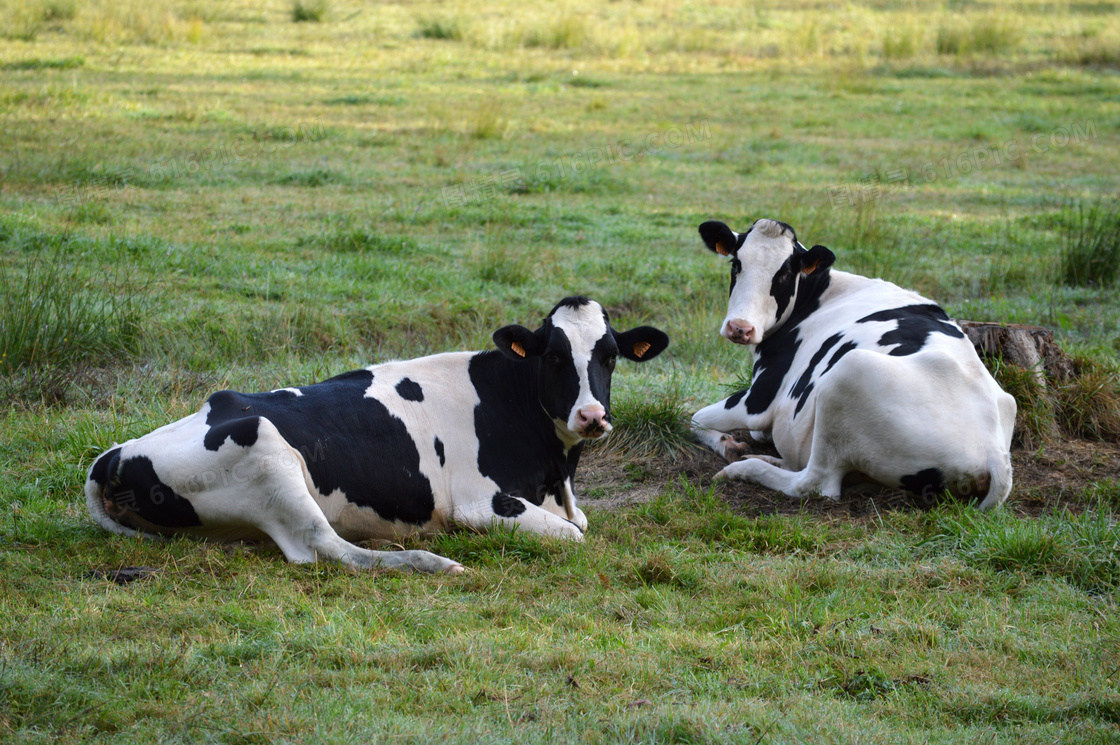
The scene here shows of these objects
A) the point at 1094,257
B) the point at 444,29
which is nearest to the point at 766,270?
the point at 1094,257

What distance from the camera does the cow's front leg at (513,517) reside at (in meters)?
5.52

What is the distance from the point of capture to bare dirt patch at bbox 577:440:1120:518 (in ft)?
20.1

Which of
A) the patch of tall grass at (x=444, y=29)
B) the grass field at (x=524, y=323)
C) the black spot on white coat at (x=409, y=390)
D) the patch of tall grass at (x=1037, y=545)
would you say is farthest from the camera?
the patch of tall grass at (x=444, y=29)

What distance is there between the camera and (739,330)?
22.9ft

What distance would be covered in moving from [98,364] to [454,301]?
3184 mm

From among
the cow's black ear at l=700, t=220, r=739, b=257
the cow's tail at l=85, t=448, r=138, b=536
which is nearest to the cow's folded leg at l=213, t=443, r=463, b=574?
the cow's tail at l=85, t=448, r=138, b=536

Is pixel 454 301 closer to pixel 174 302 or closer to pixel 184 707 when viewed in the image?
pixel 174 302

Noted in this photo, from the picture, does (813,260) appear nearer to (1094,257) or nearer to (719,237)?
(719,237)

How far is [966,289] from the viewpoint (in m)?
11.7


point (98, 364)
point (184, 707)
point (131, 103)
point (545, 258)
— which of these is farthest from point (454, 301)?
point (131, 103)

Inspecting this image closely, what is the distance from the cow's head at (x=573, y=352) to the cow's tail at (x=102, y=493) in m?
1.91

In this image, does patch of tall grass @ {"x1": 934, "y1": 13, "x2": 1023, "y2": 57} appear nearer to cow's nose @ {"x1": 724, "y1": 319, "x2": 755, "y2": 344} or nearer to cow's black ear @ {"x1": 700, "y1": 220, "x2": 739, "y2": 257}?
cow's black ear @ {"x1": 700, "y1": 220, "x2": 739, "y2": 257}

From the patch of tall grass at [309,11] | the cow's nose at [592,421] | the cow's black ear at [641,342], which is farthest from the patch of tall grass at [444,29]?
the cow's nose at [592,421]

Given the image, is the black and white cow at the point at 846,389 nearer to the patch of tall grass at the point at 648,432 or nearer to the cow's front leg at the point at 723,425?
the cow's front leg at the point at 723,425
